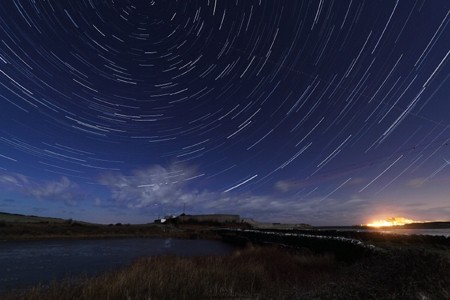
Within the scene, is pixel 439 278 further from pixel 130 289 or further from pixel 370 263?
pixel 130 289

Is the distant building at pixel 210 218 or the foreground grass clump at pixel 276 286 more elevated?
the distant building at pixel 210 218

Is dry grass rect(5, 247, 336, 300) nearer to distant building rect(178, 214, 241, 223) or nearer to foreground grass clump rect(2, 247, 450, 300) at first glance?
foreground grass clump rect(2, 247, 450, 300)

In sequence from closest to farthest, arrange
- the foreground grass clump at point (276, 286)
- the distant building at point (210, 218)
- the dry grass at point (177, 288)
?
the foreground grass clump at point (276, 286) < the dry grass at point (177, 288) < the distant building at point (210, 218)

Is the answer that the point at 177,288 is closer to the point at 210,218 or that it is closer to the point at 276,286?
the point at 276,286

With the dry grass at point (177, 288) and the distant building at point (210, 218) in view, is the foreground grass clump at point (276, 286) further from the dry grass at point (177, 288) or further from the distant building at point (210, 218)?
the distant building at point (210, 218)

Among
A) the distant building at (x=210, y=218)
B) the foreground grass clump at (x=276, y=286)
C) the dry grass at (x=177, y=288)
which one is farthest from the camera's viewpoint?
the distant building at (x=210, y=218)

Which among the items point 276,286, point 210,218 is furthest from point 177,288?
point 210,218

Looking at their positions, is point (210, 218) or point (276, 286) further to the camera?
point (210, 218)

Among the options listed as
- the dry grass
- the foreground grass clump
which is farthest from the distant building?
the foreground grass clump

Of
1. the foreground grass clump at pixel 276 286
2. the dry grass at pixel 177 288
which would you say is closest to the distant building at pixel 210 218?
the dry grass at pixel 177 288

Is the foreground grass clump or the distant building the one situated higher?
the distant building

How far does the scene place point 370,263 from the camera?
707 inches

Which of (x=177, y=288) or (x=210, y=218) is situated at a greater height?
(x=210, y=218)

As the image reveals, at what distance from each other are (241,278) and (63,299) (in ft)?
30.9
